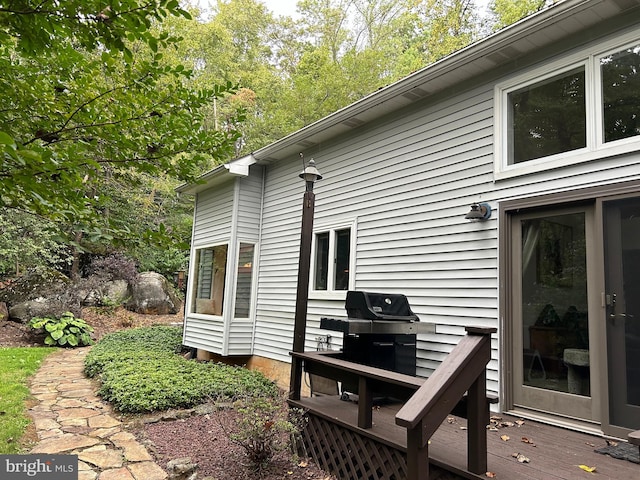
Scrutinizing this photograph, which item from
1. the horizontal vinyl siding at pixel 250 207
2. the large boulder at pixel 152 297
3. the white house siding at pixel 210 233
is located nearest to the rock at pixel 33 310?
the large boulder at pixel 152 297

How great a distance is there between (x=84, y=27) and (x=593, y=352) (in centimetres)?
416

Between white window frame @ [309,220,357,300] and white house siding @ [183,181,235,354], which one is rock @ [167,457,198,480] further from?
white house siding @ [183,181,235,354]

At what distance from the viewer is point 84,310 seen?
1317cm

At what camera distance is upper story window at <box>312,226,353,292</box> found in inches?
243

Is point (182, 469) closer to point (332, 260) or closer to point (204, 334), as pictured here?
point (332, 260)

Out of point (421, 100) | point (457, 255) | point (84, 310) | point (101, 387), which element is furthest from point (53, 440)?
point (84, 310)

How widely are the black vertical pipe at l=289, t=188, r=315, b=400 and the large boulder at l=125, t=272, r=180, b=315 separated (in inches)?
468

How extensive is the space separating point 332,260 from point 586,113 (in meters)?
3.71

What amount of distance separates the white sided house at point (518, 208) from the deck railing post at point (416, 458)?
1.86 metres

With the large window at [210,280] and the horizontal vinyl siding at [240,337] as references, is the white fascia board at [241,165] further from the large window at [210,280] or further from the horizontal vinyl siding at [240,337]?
the horizontal vinyl siding at [240,337]

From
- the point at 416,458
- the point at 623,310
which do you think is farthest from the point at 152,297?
the point at 623,310

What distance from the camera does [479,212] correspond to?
4344 millimetres

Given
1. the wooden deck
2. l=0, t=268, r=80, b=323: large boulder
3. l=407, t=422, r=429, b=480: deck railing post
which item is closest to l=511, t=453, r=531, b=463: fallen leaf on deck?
the wooden deck

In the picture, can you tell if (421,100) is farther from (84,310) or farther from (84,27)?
(84,310)
